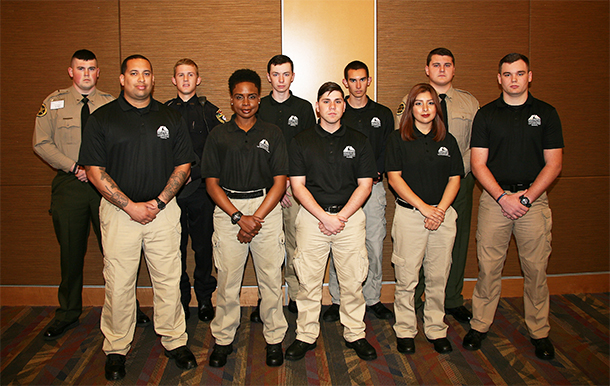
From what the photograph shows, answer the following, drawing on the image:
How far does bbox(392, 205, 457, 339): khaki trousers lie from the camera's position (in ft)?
9.87

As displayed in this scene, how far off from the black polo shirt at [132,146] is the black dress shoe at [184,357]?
3.66 ft

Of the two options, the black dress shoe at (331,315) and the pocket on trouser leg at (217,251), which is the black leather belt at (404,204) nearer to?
the black dress shoe at (331,315)

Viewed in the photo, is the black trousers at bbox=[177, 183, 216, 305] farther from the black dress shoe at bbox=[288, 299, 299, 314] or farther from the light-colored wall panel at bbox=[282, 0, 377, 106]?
the light-colored wall panel at bbox=[282, 0, 377, 106]

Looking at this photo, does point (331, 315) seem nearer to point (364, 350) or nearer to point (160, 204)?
point (364, 350)

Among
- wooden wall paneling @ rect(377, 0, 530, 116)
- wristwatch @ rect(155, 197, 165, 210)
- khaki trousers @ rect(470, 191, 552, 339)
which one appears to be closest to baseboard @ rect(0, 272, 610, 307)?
khaki trousers @ rect(470, 191, 552, 339)

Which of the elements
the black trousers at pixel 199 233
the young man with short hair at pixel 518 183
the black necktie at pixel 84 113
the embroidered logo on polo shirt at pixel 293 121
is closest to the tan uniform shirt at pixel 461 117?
the young man with short hair at pixel 518 183

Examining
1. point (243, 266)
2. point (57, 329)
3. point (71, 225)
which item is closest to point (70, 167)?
point (71, 225)

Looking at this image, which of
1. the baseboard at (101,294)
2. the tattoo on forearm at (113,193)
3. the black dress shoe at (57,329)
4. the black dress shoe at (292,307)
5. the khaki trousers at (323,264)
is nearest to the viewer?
the tattoo on forearm at (113,193)

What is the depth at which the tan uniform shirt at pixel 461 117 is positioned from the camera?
3.50m

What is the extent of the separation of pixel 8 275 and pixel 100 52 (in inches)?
93.0

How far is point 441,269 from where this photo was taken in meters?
3.05

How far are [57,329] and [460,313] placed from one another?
340cm

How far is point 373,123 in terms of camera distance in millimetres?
3479

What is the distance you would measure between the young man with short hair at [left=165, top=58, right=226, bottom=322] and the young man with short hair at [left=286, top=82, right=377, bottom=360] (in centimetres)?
100
